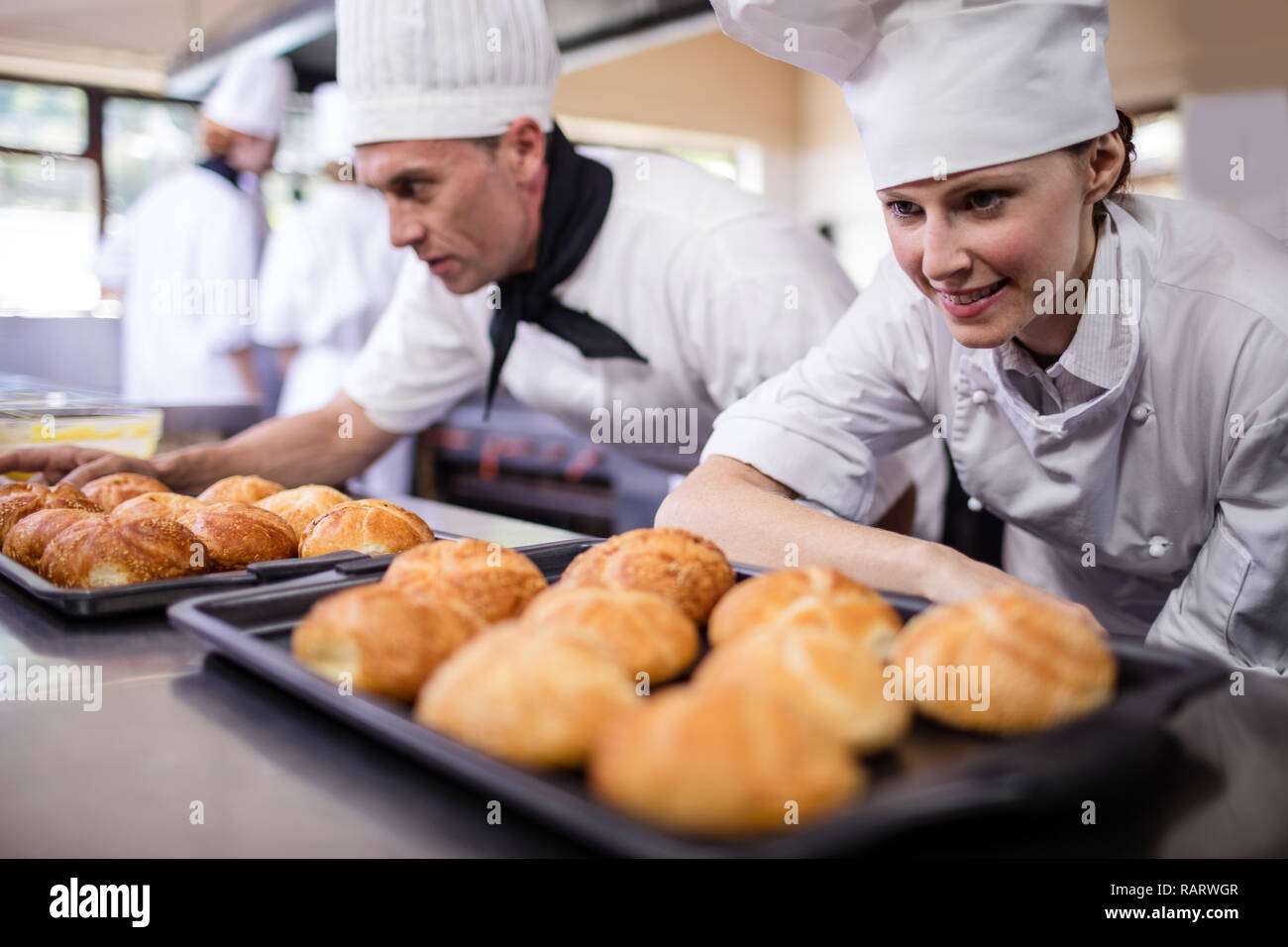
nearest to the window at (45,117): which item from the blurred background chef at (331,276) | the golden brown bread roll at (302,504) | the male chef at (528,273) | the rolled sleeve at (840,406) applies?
the blurred background chef at (331,276)

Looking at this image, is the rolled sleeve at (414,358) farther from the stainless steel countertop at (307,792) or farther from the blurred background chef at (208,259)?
the blurred background chef at (208,259)

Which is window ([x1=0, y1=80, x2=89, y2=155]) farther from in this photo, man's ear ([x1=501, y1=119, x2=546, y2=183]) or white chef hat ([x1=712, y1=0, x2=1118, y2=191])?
white chef hat ([x1=712, y1=0, x2=1118, y2=191])

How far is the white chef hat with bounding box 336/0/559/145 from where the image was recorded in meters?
1.96

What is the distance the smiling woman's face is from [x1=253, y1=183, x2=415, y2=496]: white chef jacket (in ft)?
10.0

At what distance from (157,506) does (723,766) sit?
1068 millimetres

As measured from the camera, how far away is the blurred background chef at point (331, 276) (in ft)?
13.3

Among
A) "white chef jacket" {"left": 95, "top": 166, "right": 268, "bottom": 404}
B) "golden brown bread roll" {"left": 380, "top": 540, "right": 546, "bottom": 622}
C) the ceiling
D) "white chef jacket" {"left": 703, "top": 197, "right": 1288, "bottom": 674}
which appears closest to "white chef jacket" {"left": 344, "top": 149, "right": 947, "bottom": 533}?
"white chef jacket" {"left": 703, "top": 197, "right": 1288, "bottom": 674}

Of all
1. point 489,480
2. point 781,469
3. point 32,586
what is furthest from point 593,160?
point 489,480

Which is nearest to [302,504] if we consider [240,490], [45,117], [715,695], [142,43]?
[240,490]

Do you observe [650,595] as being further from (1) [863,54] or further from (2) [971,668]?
(1) [863,54]

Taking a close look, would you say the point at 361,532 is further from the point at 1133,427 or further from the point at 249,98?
the point at 249,98

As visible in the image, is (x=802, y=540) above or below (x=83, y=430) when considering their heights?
below

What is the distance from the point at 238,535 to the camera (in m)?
1.28
